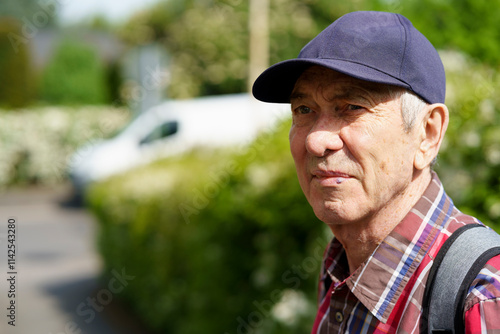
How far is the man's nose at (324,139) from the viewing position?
1414mm

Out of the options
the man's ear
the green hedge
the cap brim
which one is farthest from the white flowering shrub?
the man's ear

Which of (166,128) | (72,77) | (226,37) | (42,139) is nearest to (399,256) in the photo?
(166,128)

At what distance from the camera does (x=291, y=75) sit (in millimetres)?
1523

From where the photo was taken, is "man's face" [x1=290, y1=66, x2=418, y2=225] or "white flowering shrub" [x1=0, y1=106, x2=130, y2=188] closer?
"man's face" [x1=290, y1=66, x2=418, y2=225]

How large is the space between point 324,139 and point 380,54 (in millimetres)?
264

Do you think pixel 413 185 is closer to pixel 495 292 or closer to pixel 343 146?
pixel 343 146

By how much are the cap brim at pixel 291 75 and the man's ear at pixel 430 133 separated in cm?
13

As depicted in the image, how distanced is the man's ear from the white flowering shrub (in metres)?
16.0

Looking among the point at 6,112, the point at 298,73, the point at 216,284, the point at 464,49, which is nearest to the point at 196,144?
the point at 216,284

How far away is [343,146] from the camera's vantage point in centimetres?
142

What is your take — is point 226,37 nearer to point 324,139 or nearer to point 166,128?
point 166,128

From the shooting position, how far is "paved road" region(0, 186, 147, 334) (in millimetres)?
6129

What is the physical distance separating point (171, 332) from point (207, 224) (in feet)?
5.26

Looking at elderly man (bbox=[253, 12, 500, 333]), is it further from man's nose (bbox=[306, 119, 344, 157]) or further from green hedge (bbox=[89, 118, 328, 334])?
green hedge (bbox=[89, 118, 328, 334])
